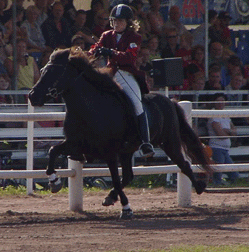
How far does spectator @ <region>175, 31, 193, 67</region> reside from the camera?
16.1 meters

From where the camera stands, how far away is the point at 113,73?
941 centimetres

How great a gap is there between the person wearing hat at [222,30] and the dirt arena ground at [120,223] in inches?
256

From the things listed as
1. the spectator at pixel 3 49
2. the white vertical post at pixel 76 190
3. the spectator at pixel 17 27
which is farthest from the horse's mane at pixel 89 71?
the spectator at pixel 17 27

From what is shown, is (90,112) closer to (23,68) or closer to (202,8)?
(23,68)

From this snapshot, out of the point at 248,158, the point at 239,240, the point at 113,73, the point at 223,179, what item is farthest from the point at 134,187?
the point at 239,240

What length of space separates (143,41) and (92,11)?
1.23 metres

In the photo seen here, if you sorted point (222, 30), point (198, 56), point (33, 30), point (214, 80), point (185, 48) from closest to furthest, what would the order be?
point (33, 30)
point (214, 80)
point (198, 56)
point (185, 48)
point (222, 30)

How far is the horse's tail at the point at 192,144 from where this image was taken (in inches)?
405

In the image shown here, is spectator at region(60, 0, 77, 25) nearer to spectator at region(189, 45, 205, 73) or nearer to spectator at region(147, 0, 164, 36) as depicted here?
spectator at region(147, 0, 164, 36)

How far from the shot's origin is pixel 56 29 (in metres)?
14.9

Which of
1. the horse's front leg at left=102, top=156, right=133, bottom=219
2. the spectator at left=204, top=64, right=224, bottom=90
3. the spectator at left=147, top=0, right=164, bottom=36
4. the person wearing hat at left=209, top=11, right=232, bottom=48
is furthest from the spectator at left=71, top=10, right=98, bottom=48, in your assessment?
the horse's front leg at left=102, top=156, right=133, bottom=219

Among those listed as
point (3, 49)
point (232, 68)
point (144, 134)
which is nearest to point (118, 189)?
point (144, 134)

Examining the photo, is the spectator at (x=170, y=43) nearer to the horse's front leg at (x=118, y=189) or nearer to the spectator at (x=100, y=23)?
the spectator at (x=100, y=23)

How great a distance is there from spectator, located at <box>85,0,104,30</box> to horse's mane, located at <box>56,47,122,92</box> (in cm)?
641
